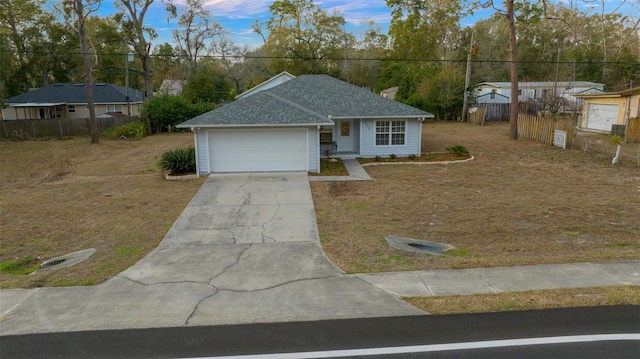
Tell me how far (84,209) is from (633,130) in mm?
27691

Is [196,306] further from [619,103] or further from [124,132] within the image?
[619,103]

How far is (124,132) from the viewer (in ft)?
104

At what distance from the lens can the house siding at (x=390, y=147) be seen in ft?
66.9

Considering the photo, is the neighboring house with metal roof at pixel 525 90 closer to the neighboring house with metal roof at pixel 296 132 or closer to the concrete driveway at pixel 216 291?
the neighboring house with metal roof at pixel 296 132

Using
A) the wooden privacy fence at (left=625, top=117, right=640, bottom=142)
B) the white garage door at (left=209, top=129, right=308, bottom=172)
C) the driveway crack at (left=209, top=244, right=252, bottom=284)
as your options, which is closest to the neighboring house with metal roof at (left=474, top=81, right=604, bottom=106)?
the wooden privacy fence at (left=625, top=117, right=640, bottom=142)

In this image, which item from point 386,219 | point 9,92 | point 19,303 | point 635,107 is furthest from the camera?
point 9,92

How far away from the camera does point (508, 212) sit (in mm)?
11086

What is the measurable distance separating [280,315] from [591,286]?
194 inches

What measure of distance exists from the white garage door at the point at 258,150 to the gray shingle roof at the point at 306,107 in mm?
567

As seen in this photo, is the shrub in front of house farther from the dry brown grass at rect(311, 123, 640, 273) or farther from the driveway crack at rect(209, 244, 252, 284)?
the driveway crack at rect(209, 244, 252, 284)

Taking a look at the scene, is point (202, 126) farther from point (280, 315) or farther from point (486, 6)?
point (486, 6)

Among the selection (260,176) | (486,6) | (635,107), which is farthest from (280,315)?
(635,107)

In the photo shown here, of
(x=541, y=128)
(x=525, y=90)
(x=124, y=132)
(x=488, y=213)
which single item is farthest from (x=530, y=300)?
(x=525, y=90)

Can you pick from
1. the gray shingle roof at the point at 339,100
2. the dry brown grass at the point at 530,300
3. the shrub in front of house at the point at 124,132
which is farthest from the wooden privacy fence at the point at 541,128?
the shrub in front of house at the point at 124,132
